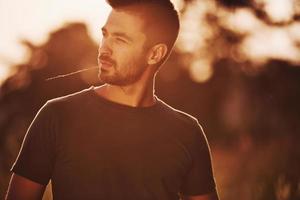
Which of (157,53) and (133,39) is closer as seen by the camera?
(133,39)

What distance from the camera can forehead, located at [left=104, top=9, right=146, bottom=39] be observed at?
12.9 feet

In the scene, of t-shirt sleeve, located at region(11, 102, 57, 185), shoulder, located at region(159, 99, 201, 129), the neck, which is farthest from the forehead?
t-shirt sleeve, located at region(11, 102, 57, 185)

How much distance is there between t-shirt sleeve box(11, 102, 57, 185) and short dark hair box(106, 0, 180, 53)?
0.76 m

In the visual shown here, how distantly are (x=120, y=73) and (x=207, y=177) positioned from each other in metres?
0.90

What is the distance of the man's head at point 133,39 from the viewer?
12.8 ft

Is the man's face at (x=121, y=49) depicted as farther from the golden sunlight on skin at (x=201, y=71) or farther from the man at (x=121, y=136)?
the golden sunlight on skin at (x=201, y=71)

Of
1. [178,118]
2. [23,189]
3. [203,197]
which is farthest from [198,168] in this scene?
[23,189]

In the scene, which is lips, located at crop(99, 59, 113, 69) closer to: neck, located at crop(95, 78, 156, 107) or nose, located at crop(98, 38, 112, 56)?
nose, located at crop(98, 38, 112, 56)

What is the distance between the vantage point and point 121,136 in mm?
3973

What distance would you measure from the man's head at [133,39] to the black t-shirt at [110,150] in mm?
199

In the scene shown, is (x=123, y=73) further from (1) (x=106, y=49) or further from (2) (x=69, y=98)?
(2) (x=69, y=98)

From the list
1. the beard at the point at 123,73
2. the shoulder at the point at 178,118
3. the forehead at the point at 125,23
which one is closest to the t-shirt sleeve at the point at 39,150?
the beard at the point at 123,73

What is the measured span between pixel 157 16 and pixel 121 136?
752 mm

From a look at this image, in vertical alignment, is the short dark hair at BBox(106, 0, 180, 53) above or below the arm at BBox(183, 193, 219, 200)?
above
